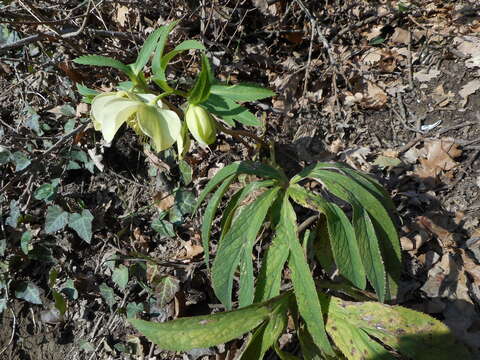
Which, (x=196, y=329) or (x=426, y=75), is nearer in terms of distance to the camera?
(x=196, y=329)

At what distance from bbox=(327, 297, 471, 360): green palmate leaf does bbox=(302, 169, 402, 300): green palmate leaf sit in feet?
0.34

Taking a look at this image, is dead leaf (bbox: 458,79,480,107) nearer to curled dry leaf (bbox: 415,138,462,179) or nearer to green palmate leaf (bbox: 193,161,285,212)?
curled dry leaf (bbox: 415,138,462,179)

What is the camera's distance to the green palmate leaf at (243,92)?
164cm

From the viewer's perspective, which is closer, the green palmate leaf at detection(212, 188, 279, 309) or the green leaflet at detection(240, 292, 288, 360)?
the green leaflet at detection(240, 292, 288, 360)

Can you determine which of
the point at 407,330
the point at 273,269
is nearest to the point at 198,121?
the point at 273,269

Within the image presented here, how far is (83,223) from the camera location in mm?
2486

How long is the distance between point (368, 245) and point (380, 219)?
12 centimetres

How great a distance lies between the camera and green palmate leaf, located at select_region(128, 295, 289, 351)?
1.39 metres

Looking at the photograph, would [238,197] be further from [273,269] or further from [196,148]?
[196,148]

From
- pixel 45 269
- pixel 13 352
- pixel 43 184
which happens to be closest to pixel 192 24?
pixel 43 184

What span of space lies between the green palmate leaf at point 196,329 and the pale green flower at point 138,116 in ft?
1.96

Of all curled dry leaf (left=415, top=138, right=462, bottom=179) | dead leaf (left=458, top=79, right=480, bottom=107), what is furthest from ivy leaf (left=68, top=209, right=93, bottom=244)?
dead leaf (left=458, top=79, right=480, bottom=107)

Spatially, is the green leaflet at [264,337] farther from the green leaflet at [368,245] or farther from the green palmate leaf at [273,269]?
the green leaflet at [368,245]

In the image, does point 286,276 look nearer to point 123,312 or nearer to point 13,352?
point 123,312
